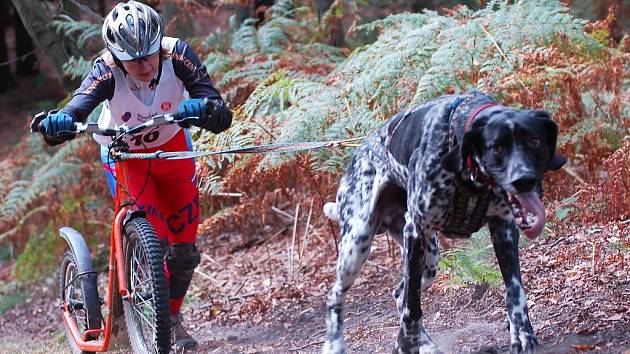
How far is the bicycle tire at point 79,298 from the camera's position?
6281 millimetres

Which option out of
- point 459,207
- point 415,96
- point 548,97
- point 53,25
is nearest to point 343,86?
point 415,96

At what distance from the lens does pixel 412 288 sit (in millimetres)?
4723

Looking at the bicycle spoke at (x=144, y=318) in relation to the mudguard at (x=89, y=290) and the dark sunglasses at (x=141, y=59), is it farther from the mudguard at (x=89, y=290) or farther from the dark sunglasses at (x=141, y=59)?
the dark sunglasses at (x=141, y=59)

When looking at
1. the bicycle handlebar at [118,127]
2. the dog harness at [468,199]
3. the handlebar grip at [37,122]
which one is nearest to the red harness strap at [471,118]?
the dog harness at [468,199]

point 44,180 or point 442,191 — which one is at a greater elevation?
point 442,191

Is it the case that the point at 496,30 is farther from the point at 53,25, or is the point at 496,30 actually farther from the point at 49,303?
the point at 49,303

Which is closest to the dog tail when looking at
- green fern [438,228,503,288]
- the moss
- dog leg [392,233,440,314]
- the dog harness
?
dog leg [392,233,440,314]

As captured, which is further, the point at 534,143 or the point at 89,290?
the point at 89,290

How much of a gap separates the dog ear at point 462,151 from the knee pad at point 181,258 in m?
2.52

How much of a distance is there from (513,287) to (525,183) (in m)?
0.86

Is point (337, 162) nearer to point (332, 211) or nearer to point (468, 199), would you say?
point (332, 211)

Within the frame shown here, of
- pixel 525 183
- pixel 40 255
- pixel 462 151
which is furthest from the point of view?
pixel 40 255

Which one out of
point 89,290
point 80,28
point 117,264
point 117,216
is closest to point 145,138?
point 117,216

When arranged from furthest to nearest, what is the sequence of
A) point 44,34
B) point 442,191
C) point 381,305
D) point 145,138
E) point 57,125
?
point 44,34
point 381,305
point 145,138
point 57,125
point 442,191
